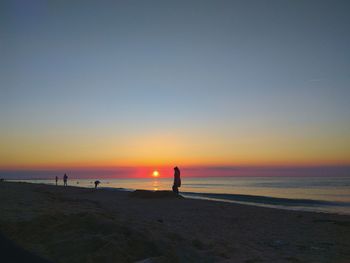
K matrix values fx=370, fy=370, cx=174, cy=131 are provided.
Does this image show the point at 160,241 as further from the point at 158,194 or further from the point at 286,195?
the point at 286,195

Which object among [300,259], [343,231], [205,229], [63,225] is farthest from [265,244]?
[63,225]

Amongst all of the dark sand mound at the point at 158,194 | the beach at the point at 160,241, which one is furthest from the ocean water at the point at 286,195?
the beach at the point at 160,241

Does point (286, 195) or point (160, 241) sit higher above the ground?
point (160, 241)

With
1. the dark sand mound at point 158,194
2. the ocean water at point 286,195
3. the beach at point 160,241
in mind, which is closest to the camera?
the beach at point 160,241

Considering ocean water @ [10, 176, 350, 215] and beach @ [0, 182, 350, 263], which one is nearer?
beach @ [0, 182, 350, 263]

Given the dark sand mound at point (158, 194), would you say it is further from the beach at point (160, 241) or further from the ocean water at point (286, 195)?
the beach at point (160, 241)

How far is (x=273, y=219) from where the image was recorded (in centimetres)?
1489

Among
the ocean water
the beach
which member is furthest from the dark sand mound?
the beach

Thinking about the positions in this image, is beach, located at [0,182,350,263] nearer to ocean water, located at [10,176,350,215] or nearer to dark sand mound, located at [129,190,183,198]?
dark sand mound, located at [129,190,183,198]

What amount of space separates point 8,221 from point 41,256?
294 centimetres

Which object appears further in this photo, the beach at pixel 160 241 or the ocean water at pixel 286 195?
the ocean water at pixel 286 195

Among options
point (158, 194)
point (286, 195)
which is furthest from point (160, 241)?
point (286, 195)

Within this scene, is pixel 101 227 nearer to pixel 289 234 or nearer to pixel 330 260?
pixel 330 260

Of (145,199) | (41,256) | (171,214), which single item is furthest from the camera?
(145,199)
